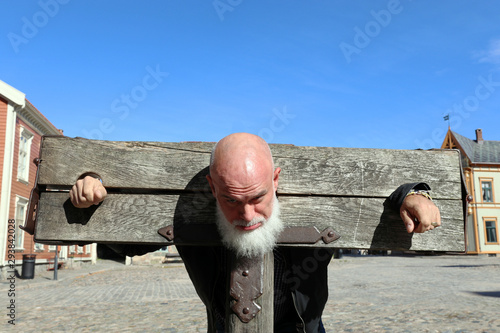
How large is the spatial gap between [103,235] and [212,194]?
57 cm

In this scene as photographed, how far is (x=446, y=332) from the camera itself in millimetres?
6062

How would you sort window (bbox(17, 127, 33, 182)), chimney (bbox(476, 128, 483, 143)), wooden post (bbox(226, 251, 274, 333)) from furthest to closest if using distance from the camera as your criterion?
chimney (bbox(476, 128, 483, 143)), window (bbox(17, 127, 33, 182)), wooden post (bbox(226, 251, 274, 333))

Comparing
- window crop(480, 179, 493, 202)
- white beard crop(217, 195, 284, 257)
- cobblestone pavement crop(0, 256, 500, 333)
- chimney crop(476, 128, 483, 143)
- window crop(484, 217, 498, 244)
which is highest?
chimney crop(476, 128, 483, 143)

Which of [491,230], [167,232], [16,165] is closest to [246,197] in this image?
[167,232]

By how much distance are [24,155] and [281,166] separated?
19.6 meters

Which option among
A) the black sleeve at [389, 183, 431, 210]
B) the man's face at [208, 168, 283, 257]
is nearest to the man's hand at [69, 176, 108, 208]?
the man's face at [208, 168, 283, 257]

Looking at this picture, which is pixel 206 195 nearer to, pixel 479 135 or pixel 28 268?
pixel 28 268

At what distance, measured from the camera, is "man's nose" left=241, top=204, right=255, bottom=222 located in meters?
1.91

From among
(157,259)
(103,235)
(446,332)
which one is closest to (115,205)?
(103,235)

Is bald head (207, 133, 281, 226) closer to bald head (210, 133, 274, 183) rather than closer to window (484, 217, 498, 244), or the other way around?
bald head (210, 133, 274, 183)

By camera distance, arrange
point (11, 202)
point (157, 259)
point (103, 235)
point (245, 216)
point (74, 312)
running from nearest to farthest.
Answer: point (245, 216)
point (103, 235)
point (74, 312)
point (11, 202)
point (157, 259)

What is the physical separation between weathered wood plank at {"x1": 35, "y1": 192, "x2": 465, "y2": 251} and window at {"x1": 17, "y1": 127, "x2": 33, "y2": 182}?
18168mm

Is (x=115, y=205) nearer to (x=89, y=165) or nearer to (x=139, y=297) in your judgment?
(x=89, y=165)

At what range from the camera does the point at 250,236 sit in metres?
2.01
